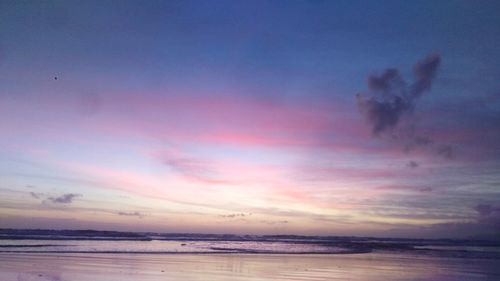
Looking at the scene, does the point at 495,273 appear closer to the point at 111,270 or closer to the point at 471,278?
the point at 471,278

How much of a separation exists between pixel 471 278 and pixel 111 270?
1783 cm

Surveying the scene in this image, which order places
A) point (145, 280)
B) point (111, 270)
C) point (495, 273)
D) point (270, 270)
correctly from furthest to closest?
point (495, 273), point (270, 270), point (111, 270), point (145, 280)

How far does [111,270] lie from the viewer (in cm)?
2356

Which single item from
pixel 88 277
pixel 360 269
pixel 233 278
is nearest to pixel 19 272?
pixel 88 277

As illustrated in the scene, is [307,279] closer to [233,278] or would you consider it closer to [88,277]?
[233,278]

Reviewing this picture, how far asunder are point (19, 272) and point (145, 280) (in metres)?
6.06

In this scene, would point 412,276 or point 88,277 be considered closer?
point 88,277

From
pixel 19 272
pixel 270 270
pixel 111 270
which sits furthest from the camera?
pixel 270 270

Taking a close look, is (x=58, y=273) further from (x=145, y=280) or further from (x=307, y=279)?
(x=307, y=279)

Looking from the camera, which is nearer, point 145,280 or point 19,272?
point 145,280

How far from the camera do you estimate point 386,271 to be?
27.0 metres

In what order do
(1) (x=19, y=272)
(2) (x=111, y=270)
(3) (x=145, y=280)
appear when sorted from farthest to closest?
(2) (x=111, y=270) → (1) (x=19, y=272) → (3) (x=145, y=280)

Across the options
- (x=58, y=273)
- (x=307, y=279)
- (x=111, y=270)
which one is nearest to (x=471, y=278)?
(x=307, y=279)

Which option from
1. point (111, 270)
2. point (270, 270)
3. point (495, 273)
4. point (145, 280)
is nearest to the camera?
point (145, 280)
